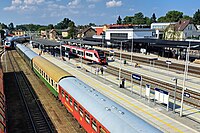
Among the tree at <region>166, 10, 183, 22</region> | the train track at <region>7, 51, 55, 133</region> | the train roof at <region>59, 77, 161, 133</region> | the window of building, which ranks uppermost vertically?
the tree at <region>166, 10, 183, 22</region>

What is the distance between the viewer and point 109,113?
13.9 m

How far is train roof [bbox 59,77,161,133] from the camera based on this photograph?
12.0 metres

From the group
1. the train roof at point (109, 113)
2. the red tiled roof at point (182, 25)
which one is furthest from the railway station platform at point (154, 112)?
the red tiled roof at point (182, 25)

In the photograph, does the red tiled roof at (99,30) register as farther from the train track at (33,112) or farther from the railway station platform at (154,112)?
Result: the railway station platform at (154,112)

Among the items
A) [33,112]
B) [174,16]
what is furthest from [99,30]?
[33,112]

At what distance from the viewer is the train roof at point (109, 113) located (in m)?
12.0

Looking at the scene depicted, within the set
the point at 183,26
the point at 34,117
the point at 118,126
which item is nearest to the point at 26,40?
the point at 183,26

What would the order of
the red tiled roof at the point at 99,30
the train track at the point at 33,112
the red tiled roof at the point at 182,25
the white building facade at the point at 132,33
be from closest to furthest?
the train track at the point at 33,112
the white building facade at the point at 132,33
the red tiled roof at the point at 182,25
the red tiled roof at the point at 99,30

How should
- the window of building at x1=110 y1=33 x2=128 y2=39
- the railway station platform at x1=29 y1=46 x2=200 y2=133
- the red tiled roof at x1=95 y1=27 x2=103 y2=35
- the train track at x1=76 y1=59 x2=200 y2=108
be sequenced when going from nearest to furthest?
the railway station platform at x1=29 y1=46 x2=200 y2=133 < the train track at x1=76 y1=59 x2=200 y2=108 < the window of building at x1=110 y1=33 x2=128 y2=39 < the red tiled roof at x1=95 y1=27 x2=103 y2=35

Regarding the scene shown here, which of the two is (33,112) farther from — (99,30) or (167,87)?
(99,30)

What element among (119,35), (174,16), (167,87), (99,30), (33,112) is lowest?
(33,112)

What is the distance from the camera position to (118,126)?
1227cm

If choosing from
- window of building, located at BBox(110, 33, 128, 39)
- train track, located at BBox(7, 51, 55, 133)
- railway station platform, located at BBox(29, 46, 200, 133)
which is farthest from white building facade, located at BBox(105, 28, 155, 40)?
train track, located at BBox(7, 51, 55, 133)

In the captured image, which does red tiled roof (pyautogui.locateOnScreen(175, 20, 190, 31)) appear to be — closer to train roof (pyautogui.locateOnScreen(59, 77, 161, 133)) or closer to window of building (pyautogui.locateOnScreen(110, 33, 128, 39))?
window of building (pyautogui.locateOnScreen(110, 33, 128, 39))
